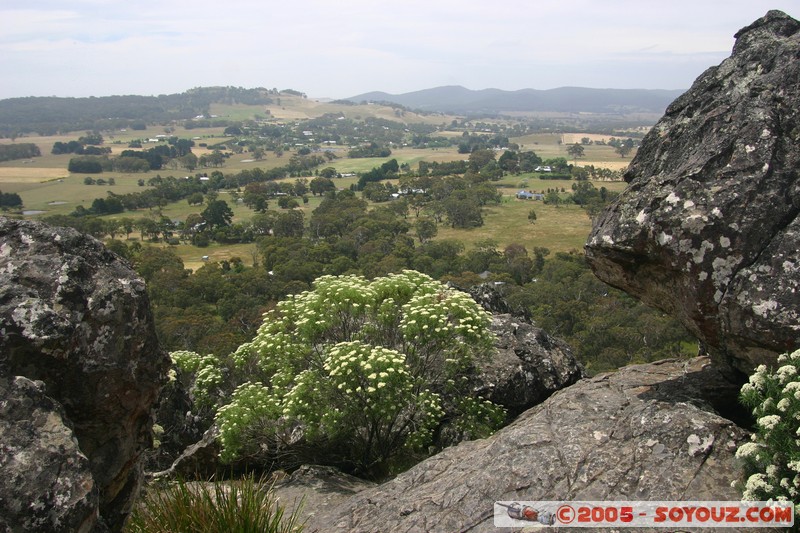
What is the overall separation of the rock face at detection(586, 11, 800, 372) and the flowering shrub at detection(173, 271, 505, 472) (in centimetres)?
398

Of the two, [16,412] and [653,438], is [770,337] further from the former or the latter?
[16,412]

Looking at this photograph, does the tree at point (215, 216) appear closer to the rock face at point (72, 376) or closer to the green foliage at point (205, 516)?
the rock face at point (72, 376)

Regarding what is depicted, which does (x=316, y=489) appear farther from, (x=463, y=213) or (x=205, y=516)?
(x=463, y=213)

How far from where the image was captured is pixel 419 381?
12.3 metres

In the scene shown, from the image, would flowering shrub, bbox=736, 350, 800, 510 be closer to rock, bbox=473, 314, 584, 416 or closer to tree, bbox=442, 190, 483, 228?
rock, bbox=473, 314, 584, 416

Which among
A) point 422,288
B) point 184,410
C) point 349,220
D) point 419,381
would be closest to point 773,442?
point 419,381

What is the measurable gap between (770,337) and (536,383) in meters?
7.50

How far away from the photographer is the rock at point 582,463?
7.30 metres

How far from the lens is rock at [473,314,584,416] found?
14.1 metres

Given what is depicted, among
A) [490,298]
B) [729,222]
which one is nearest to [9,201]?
[490,298]

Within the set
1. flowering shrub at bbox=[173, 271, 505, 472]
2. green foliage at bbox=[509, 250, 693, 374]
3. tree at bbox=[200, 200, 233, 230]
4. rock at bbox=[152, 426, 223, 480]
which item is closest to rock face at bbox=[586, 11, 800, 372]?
flowering shrub at bbox=[173, 271, 505, 472]
